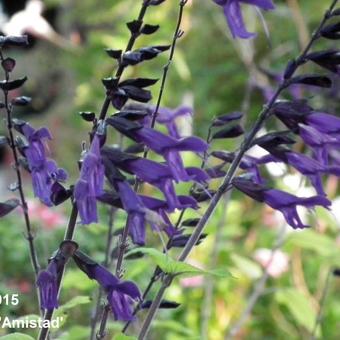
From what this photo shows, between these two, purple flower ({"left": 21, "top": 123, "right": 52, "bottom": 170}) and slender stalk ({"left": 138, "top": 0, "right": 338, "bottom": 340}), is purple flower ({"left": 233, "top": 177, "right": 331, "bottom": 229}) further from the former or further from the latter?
Result: purple flower ({"left": 21, "top": 123, "right": 52, "bottom": 170})

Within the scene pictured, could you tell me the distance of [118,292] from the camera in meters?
1.00

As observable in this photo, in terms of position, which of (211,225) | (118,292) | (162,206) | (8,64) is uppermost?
(8,64)

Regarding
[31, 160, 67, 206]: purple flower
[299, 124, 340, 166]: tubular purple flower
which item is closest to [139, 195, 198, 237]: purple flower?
[31, 160, 67, 206]: purple flower

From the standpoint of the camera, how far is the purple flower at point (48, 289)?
3.18 feet

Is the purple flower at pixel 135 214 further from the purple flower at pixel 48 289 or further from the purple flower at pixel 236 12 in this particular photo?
the purple flower at pixel 236 12

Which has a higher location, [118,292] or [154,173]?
[154,173]

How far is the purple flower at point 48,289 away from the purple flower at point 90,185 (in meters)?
0.10

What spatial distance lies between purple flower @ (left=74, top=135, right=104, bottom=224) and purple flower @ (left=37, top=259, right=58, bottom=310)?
0.32 ft

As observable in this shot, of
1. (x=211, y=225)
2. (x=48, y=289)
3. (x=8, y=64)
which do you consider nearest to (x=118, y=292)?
(x=48, y=289)

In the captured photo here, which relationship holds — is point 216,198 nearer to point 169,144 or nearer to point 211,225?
point 169,144

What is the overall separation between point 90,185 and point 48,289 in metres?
0.14

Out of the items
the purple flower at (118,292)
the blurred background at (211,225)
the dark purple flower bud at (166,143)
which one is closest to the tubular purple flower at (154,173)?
the dark purple flower bud at (166,143)

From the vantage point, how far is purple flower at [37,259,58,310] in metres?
0.97

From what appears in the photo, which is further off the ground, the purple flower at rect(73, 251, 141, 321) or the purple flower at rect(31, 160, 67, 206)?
the purple flower at rect(31, 160, 67, 206)
